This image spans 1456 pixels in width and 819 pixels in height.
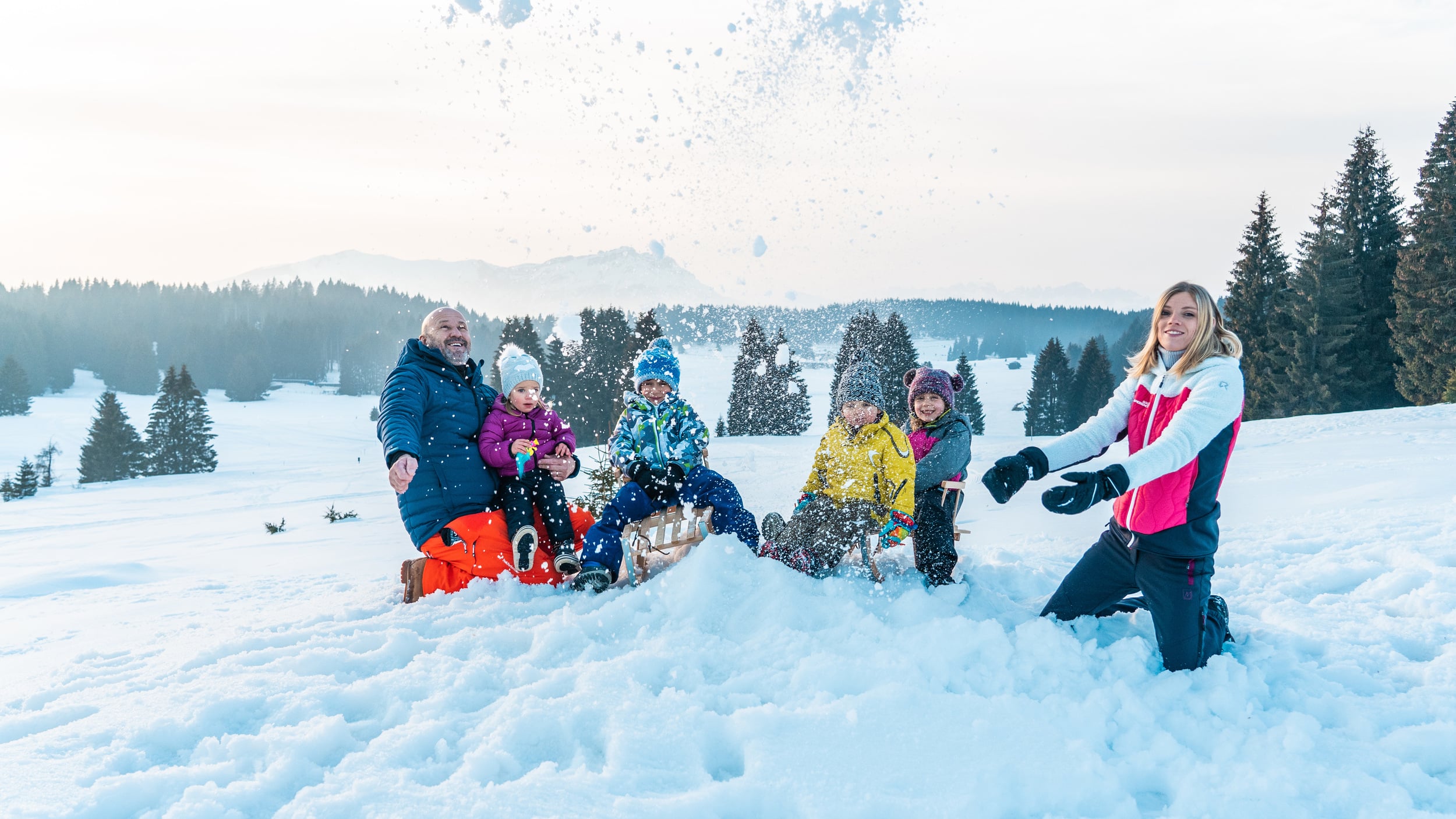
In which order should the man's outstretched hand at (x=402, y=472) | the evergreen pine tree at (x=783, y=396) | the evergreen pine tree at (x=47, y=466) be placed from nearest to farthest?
the man's outstretched hand at (x=402, y=472) → the evergreen pine tree at (x=47, y=466) → the evergreen pine tree at (x=783, y=396)

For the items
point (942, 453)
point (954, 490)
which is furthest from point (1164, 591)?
point (942, 453)

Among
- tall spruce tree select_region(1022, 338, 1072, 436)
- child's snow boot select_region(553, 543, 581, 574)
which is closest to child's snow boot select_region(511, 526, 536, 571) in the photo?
child's snow boot select_region(553, 543, 581, 574)

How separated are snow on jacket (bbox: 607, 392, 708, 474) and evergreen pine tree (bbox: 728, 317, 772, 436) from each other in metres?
34.4

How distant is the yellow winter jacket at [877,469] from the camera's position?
481cm

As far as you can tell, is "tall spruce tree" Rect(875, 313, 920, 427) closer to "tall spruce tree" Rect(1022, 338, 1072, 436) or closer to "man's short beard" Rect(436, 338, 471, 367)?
"tall spruce tree" Rect(1022, 338, 1072, 436)

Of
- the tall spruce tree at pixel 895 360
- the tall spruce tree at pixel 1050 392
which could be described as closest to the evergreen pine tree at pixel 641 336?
the tall spruce tree at pixel 895 360

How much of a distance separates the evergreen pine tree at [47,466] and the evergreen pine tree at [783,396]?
35606mm

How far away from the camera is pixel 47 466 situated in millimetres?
42969

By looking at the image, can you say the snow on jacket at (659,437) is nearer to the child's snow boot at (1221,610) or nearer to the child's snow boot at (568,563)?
the child's snow boot at (568,563)

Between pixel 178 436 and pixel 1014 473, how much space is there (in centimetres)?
5286

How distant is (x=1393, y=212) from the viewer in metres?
29.9

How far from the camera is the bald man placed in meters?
4.68

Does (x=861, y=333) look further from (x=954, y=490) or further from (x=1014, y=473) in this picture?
(x=1014, y=473)

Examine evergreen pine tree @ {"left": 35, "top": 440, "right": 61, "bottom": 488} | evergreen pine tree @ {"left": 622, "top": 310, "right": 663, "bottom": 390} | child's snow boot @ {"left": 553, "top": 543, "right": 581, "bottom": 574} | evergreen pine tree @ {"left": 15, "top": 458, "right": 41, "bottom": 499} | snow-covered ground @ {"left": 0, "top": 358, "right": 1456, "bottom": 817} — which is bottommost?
evergreen pine tree @ {"left": 35, "top": 440, "right": 61, "bottom": 488}
